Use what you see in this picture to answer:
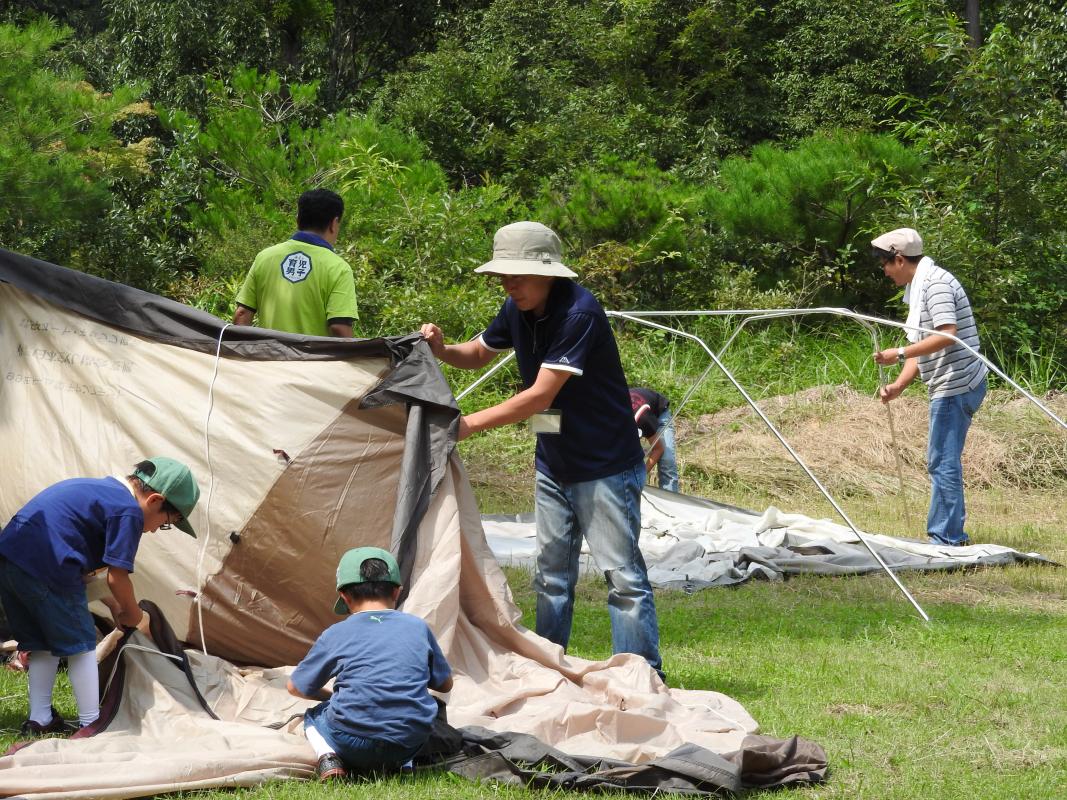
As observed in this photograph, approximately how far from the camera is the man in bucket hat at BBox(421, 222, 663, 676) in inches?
156

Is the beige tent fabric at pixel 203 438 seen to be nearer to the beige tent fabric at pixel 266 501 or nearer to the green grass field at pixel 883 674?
the beige tent fabric at pixel 266 501

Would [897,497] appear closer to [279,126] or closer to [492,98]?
[279,126]

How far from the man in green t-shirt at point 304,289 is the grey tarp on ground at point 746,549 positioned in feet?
6.82

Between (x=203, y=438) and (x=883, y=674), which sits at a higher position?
(x=203, y=438)

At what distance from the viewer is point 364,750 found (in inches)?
125

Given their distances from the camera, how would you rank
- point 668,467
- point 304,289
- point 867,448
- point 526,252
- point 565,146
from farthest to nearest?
point 565,146 → point 867,448 → point 668,467 → point 304,289 → point 526,252

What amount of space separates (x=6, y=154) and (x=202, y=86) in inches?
333

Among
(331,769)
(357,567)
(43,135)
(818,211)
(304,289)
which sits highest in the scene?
(43,135)

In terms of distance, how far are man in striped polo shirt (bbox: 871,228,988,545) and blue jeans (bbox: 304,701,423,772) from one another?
12.8 ft

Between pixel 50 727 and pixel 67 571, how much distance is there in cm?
46

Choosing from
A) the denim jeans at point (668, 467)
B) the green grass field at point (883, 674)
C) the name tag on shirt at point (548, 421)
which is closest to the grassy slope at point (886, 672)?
the green grass field at point (883, 674)

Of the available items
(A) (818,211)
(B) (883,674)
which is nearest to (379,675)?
(B) (883,674)

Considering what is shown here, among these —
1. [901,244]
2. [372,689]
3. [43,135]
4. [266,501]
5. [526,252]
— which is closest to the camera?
[372,689]

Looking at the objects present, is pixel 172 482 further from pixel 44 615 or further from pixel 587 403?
pixel 587 403
